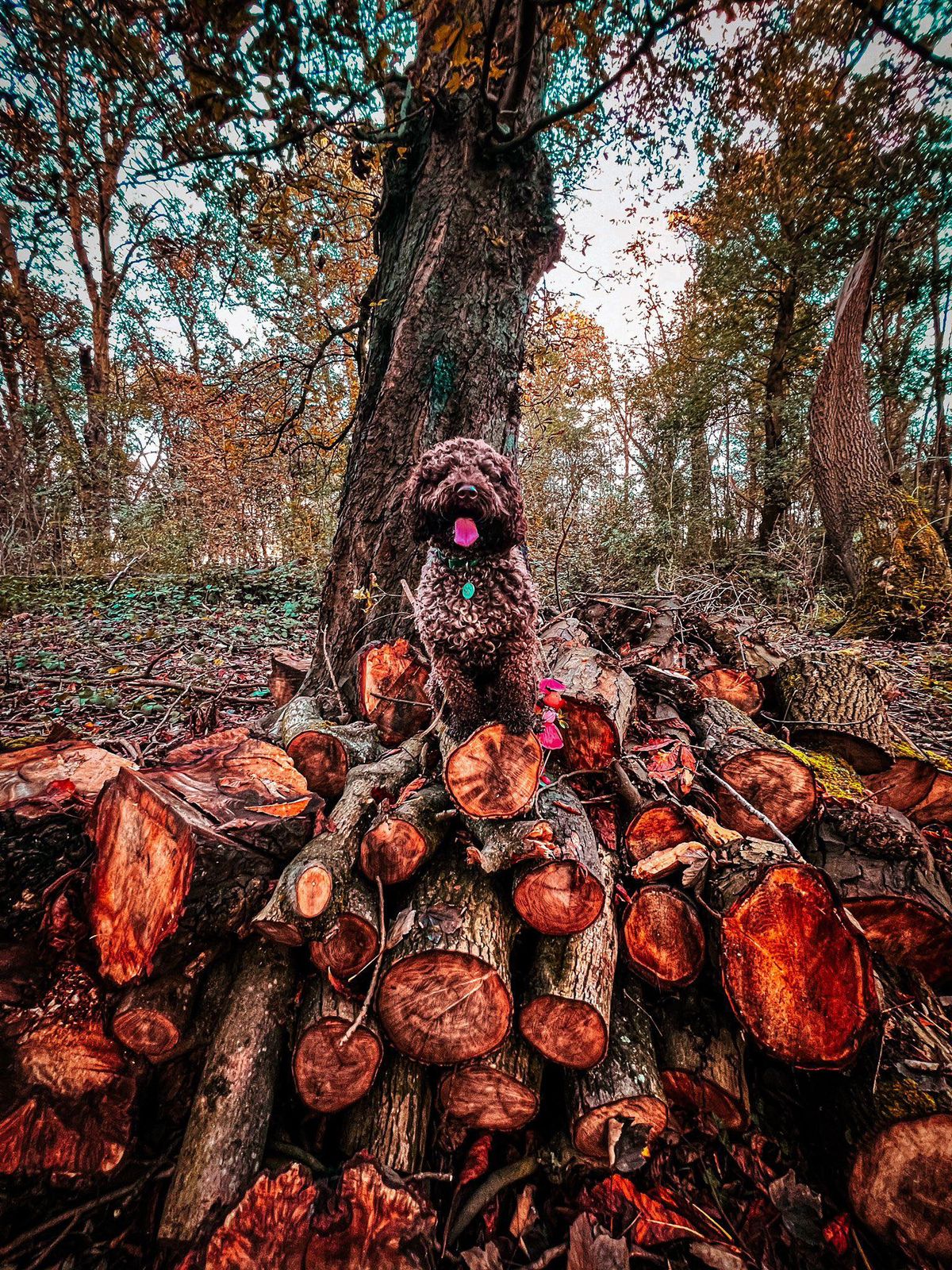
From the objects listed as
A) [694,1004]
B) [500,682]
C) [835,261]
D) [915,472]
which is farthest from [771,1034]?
[835,261]

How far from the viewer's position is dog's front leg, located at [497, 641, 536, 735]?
217 centimetres

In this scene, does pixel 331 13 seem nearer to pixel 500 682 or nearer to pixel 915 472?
pixel 500 682

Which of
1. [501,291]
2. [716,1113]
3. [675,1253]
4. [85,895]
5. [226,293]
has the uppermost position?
[226,293]

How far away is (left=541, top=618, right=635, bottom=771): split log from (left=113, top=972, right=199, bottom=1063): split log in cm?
163

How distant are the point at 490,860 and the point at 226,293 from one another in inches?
498

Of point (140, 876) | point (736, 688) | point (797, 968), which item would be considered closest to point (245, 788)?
point (140, 876)

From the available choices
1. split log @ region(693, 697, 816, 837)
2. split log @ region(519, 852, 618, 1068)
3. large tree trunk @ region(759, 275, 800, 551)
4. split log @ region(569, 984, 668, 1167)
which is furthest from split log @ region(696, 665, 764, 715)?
large tree trunk @ region(759, 275, 800, 551)

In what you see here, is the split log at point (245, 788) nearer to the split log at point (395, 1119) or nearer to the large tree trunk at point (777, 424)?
the split log at point (395, 1119)

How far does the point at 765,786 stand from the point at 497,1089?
1.55m

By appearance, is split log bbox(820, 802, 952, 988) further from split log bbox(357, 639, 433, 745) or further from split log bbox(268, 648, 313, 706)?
split log bbox(268, 648, 313, 706)

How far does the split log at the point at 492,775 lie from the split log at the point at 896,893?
119cm

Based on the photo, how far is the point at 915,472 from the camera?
7.30 m

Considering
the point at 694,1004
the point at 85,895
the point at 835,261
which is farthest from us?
the point at 835,261

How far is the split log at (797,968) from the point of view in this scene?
1356 mm
